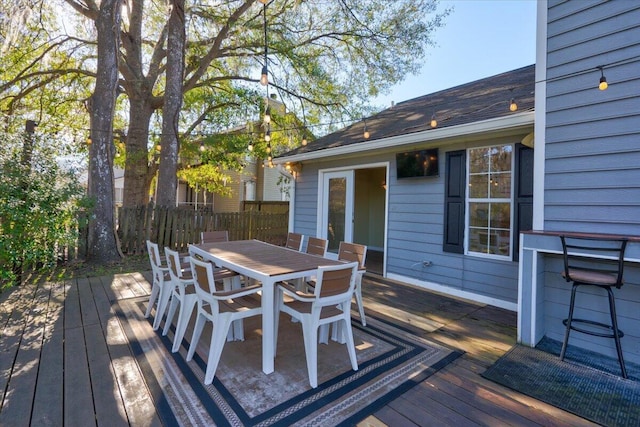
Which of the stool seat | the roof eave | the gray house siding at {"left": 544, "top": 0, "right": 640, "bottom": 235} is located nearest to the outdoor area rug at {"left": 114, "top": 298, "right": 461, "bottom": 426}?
the stool seat

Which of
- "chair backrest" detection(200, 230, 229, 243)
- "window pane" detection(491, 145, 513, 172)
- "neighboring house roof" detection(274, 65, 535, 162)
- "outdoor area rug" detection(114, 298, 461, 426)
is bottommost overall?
"outdoor area rug" detection(114, 298, 461, 426)

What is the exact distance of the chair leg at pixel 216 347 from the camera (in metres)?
2.13

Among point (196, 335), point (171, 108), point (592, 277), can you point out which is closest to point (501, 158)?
point (592, 277)

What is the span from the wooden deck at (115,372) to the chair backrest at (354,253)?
788mm

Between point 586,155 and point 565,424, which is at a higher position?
point 586,155

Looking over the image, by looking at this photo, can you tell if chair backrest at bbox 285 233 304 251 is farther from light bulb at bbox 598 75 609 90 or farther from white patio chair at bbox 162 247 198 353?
light bulb at bbox 598 75 609 90

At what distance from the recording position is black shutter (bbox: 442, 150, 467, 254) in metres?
4.32

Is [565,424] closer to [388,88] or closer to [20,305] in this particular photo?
[20,305]

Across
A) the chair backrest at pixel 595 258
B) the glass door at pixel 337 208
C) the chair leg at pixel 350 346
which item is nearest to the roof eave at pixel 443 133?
the glass door at pixel 337 208

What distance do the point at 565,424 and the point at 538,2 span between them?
3.77 metres

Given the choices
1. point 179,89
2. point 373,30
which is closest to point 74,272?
point 179,89

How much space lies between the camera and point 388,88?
31.5 feet

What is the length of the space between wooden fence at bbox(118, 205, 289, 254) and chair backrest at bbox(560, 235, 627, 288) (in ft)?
22.3

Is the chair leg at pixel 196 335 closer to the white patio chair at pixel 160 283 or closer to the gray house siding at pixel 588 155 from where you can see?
the white patio chair at pixel 160 283
